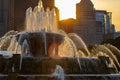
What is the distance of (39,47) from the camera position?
2825 centimetres

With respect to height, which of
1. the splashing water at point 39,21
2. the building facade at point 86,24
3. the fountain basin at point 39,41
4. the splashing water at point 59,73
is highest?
the building facade at point 86,24

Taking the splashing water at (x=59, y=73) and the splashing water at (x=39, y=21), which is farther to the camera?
the splashing water at (x=39, y=21)

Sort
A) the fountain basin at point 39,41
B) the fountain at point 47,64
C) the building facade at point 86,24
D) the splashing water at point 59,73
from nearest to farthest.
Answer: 1. the splashing water at point 59,73
2. the fountain at point 47,64
3. the fountain basin at point 39,41
4. the building facade at point 86,24

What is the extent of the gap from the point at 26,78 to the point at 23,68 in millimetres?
3114

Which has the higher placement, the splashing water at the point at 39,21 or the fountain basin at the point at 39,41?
the splashing water at the point at 39,21

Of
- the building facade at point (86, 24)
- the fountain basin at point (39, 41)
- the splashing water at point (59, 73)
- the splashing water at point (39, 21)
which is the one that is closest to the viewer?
the splashing water at point (59, 73)

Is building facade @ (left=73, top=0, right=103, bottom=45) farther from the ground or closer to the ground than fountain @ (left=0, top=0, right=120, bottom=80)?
farther from the ground

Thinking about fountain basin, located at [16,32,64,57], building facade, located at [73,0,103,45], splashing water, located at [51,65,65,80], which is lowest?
splashing water, located at [51,65,65,80]

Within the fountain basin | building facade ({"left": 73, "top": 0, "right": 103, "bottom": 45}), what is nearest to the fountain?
the fountain basin

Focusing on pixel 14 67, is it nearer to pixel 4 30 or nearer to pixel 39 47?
pixel 39 47

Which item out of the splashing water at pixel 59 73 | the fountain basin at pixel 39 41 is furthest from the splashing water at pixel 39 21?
the splashing water at pixel 59 73

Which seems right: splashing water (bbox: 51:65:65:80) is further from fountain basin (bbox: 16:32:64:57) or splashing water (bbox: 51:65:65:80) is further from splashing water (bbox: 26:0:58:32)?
splashing water (bbox: 26:0:58:32)

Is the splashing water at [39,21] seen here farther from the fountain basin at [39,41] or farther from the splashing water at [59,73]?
the splashing water at [59,73]

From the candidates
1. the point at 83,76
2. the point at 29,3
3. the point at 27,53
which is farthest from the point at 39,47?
the point at 29,3
